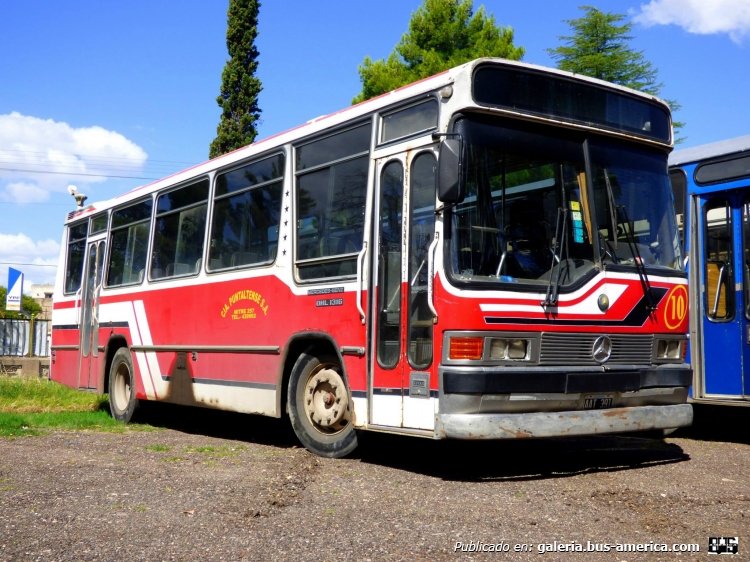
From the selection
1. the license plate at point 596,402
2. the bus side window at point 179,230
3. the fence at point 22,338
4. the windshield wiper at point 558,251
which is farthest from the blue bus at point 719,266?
the fence at point 22,338

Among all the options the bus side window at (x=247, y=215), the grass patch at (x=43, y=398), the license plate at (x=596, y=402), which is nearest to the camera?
the license plate at (x=596, y=402)

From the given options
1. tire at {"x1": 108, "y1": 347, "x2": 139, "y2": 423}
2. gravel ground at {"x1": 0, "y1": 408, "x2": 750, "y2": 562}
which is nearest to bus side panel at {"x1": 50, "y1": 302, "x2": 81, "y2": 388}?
tire at {"x1": 108, "y1": 347, "x2": 139, "y2": 423}

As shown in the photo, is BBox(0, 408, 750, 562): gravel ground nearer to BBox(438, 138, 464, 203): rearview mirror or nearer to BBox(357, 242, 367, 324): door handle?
BBox(357, 242, 367, 324): door handle

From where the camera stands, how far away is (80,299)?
14.4 metres

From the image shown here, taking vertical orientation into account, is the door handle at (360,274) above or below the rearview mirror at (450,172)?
below

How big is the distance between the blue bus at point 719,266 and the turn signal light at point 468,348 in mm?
4186

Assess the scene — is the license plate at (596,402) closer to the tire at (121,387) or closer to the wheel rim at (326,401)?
the wheel rim at (326,401)

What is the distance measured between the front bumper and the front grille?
15.7 inches

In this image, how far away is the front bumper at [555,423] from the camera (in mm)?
6898

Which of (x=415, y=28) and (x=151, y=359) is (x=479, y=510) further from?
(x=415, y=28)

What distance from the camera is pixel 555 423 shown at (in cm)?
718

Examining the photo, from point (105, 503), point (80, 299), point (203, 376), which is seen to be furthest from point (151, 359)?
point (105, 503)

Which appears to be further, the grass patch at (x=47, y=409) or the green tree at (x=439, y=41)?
the green tree at (x=439, y=41)

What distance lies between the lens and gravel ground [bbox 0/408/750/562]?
17.0ft
